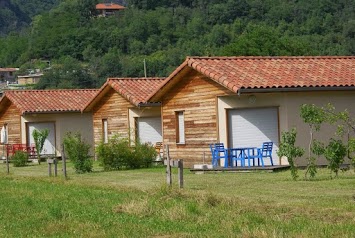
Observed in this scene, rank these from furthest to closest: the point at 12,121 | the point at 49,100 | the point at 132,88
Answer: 1. the point at 12,121
2. the point at 49,100
3. the point at 132,88

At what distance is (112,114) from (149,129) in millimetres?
2637

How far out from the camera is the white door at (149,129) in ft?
121

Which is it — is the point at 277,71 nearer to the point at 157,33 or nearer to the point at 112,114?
the point at 112,114

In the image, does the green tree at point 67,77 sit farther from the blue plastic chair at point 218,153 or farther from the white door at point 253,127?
the white door at point 253,127

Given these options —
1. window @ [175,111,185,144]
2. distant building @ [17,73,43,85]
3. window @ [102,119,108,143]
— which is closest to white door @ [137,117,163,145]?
window @ [102,119,108,143]

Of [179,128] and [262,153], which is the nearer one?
[262,153]

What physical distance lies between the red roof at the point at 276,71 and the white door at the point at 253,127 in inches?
47.4

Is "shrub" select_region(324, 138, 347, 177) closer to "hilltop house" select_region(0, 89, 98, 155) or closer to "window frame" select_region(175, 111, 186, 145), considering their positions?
"window frame" select_region(175, 111, 186, 145)

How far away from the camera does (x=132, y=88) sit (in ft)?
124

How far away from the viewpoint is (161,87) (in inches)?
1240

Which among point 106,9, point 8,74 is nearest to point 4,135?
point 8,74

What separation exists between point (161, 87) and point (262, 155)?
5.47 metres

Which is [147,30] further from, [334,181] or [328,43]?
[334,181]

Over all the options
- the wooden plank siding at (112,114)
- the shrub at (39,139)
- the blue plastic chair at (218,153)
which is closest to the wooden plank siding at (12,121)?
the shrub at (39,139)
